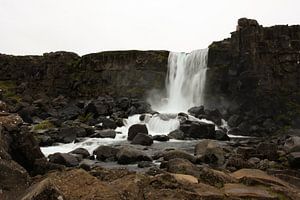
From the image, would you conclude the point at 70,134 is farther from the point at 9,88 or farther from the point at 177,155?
the point at 9,88

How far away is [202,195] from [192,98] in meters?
45.6

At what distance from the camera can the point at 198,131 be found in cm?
3506

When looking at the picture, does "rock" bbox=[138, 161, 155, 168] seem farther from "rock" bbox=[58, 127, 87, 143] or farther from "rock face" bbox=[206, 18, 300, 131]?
"rock face" bbox=[206, 18, 300, 131]

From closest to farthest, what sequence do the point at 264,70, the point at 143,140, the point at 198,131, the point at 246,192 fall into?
the point at 246,192 → the point at 143,140 → the point at 198,131 → the point at 264,70

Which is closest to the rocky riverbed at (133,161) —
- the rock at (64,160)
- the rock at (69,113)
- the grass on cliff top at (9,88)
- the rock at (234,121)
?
the rock at (64,160)

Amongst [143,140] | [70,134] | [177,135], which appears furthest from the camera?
[177,135]

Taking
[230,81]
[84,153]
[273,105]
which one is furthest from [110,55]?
[84,153]

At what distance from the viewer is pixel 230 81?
5228 cm

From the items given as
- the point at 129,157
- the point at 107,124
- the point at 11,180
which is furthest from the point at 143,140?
the point at 11,180

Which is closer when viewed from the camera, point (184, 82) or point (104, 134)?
point (104, 134)

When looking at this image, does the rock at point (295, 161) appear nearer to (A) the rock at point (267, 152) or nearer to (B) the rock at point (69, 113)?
(A) the rock at point (267, 152)

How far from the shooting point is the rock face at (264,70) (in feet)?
159

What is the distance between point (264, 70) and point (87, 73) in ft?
99.0

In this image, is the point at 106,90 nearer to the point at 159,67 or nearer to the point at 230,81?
the point at 159,67
